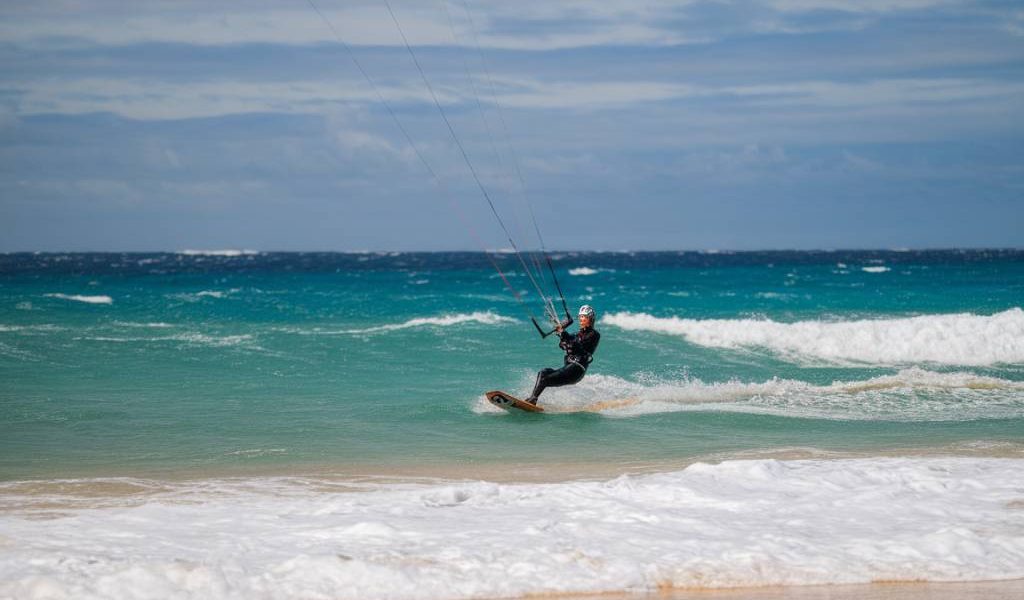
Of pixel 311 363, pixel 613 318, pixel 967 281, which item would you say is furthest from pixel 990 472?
pixel 967 281

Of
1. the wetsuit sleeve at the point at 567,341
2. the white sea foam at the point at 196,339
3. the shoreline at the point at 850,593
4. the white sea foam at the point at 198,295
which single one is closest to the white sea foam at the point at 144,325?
the white sea foam at the point at 196,339

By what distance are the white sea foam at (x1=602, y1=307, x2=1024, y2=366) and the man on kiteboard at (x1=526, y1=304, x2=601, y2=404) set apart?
8289 mm

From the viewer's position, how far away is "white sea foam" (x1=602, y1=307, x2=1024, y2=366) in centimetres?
2216

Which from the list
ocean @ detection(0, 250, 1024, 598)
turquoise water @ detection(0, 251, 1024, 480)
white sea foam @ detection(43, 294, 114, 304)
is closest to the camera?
ocean @ detection(0, 250, 1024, 598)

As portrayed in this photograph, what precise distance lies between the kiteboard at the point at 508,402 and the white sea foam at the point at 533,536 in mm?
4948

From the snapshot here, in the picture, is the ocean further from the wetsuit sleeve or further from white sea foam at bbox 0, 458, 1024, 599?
the wetsuit sleeve

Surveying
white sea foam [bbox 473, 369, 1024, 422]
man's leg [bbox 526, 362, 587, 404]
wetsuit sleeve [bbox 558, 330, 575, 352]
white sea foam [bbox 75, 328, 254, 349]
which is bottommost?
white sea foam [bbox 473, 369, 1024, 422]

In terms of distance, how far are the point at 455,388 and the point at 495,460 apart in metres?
5.74

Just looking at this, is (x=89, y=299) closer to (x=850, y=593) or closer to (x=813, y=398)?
(x=813, y=398)

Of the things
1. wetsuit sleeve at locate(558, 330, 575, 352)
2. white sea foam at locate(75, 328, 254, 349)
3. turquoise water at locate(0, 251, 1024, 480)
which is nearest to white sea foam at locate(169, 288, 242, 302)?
turquoise water at locate(0, 251, 1024, 480)

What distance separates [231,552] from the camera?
23.3 feet

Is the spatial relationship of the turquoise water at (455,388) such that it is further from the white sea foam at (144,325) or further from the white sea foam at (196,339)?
the white sea foam at (144,325)

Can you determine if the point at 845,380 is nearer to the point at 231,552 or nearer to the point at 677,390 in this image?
the point at 677,390

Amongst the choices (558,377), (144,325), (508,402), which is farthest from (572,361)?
(144,325)
